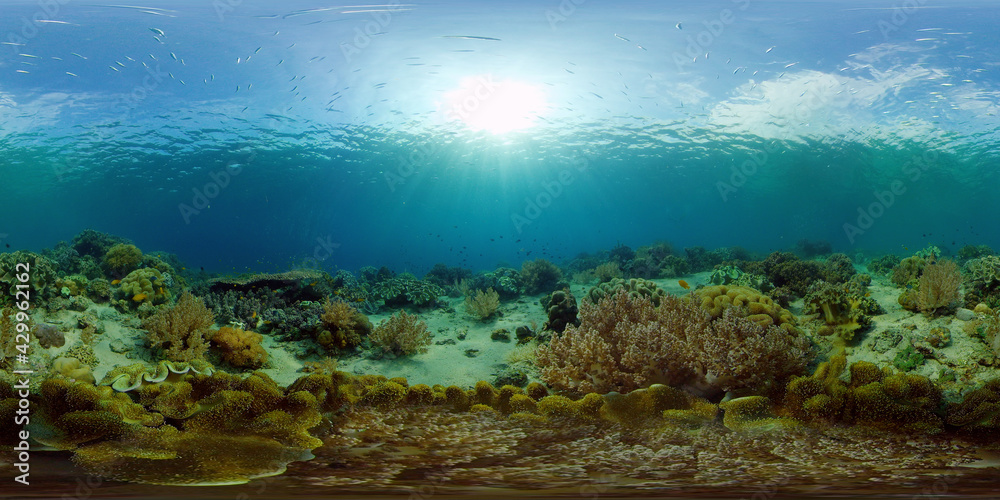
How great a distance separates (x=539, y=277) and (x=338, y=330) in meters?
6.87

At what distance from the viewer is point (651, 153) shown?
33.6m

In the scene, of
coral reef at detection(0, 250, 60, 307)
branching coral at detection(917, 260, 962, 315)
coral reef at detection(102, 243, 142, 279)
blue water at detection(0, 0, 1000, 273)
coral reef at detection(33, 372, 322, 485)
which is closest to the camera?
coral reef at detection(33, 372, 322, 485)

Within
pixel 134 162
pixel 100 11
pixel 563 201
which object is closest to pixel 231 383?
pixel 100 11

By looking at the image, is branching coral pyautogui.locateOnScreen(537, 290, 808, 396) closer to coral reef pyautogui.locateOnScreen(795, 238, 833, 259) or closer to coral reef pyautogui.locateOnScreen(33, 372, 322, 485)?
coral reef pyautogui.locateOnScreen(33, 372, 322, 485)

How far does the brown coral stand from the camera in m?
6.54

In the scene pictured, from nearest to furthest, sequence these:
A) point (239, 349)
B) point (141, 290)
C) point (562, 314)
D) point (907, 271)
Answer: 1. point (239, 349)
2. point (562, 314)
3. point (141, 290)
4. point (907, 271)

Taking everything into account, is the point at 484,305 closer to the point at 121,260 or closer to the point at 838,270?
the point at 121,260

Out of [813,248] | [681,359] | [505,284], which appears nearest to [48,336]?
[681,359]

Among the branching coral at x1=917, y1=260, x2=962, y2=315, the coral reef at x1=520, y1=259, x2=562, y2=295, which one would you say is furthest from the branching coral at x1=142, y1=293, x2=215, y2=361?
the branching coral at x1=917, y1=260, x2=962, y2=315

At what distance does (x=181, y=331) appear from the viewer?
651 cm

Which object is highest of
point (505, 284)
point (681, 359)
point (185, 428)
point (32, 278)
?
point (32, 278)

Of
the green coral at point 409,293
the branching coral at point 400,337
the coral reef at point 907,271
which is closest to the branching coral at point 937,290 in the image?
the coral reef at point 907,271

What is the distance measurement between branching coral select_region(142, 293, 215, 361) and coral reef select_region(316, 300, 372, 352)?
5.51ft

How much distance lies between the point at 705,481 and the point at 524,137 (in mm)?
27940
